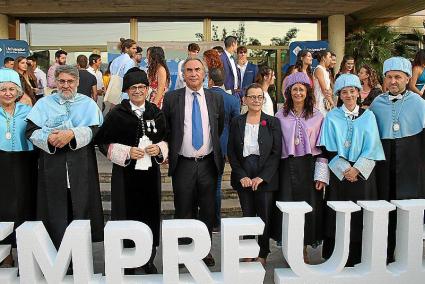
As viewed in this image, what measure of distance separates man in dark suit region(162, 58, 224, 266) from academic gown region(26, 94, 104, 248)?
707 mm

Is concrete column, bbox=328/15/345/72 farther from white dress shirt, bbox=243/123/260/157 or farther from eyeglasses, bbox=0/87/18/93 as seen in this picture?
eyeglasses, bbox=0/87/18/93

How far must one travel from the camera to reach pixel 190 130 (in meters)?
4.05

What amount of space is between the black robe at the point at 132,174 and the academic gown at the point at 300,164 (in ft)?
3.65

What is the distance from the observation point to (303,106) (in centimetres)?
408

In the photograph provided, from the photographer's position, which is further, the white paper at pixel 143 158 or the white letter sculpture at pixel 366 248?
the white paper at pixel 143 158

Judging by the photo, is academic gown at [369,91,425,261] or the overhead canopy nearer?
academic gown at [369,91,425,261]

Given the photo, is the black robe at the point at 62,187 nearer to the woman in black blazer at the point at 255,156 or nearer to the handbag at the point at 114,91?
the woman in black blazer at the point at 255,156

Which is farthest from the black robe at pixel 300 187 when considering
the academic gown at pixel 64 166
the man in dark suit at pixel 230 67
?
the man in dark suit at pixel 230 67

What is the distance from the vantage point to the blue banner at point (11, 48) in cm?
1132

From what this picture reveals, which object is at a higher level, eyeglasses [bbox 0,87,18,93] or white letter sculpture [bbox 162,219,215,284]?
eyeglasses [bbox 0,87,18,93]

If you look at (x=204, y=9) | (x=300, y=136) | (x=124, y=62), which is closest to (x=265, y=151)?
(x=300, y=136)

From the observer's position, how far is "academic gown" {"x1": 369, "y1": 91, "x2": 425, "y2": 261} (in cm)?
394

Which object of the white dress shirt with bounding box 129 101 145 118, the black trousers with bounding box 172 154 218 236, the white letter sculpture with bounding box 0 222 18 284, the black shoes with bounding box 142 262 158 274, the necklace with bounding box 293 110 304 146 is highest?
the white dress shirt with bounding box 129 101 145 118

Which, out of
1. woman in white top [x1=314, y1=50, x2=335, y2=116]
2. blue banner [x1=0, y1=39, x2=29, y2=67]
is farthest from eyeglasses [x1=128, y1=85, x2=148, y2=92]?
blue banner [x1=0, y1=39, x2=29, y2=67]
